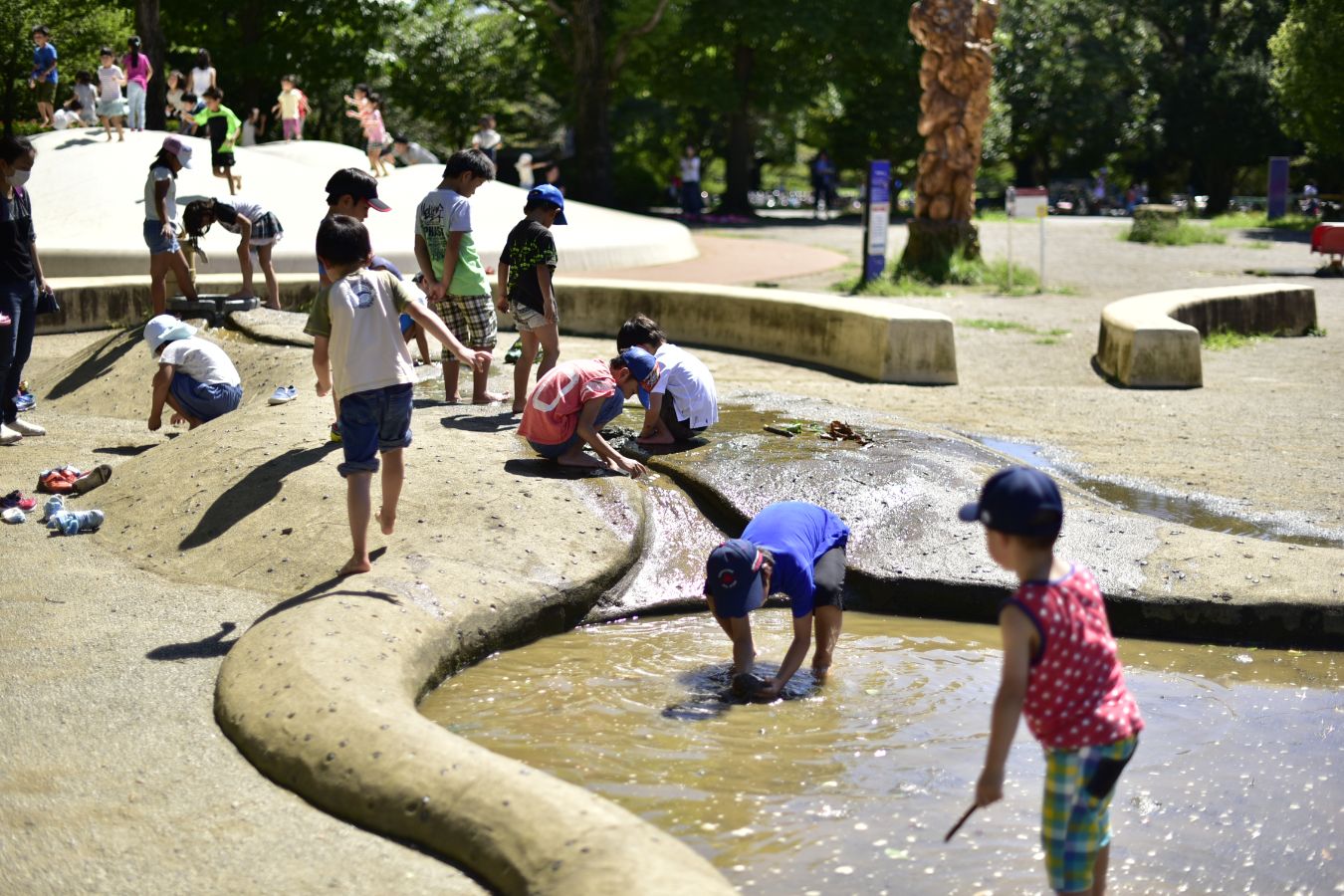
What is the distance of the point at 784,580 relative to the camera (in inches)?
195

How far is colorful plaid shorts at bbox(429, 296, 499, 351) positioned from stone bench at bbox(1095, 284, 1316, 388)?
19.0 feet

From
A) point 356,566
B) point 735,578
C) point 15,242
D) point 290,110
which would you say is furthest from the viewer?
point 290,110

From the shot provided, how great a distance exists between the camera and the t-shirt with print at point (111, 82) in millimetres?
19922

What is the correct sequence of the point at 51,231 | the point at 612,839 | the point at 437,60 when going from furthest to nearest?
the point at 437,60 < the point at 51,231 < the point at 612,839

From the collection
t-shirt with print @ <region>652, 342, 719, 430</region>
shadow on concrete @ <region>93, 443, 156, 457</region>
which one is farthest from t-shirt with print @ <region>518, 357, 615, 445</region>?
shadow on concrete @ <region>93, 443, 156, 457</region>

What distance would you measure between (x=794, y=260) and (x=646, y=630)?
55.6ft

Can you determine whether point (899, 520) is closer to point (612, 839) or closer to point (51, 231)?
point (612, 839)

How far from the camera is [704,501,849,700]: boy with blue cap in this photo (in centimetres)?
482

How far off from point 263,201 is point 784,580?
50.3ft

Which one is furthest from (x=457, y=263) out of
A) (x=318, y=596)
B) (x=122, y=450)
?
(x=318, y=596)

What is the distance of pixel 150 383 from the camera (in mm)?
10531

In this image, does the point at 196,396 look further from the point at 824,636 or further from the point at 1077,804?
the point at 1077,804

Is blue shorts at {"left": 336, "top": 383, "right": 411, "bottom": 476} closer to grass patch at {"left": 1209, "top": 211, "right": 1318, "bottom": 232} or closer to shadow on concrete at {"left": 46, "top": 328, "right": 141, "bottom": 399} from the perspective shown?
shadow on concrete at {"left": 46, "top": 328, "right": 141, "bottom": 399}

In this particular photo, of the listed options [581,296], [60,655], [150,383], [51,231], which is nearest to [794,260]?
[581,296]
